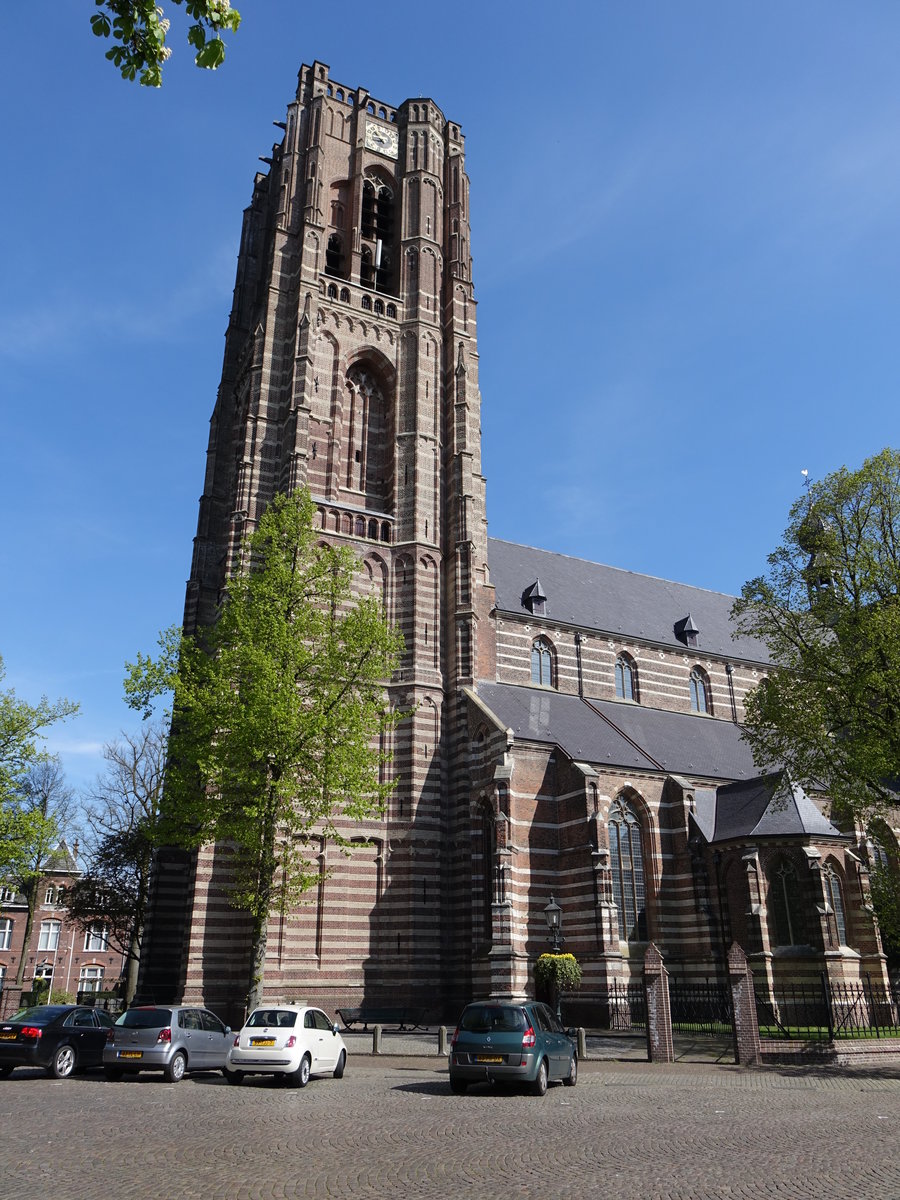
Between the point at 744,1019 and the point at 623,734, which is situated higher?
the point at 623,734

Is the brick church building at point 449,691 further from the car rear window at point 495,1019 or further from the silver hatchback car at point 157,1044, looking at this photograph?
the car rear window at point 495,1019

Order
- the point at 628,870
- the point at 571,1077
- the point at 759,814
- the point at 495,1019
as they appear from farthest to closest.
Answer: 1. the point at 628,870
2. the point at 759,814
3. the point at 571,1077
4. the point at 495,1019

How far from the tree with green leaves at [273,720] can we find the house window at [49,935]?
1510 inches

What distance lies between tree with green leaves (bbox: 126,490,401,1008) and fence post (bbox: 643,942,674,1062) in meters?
8.31

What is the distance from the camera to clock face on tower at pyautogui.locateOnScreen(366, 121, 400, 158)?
44.1 m

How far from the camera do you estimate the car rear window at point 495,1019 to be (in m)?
15.3

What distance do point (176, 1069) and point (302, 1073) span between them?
2575 mm

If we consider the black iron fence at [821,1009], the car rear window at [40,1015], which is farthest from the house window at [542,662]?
the car rear window at [40,1015]

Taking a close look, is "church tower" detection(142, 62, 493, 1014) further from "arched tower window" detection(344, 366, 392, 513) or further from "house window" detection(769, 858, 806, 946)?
"house window" detection(769, 858, 806, 946)

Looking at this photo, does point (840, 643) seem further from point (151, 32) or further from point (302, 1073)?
point (151, 32)

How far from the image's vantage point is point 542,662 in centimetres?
3900

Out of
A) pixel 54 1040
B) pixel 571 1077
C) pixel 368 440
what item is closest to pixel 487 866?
pixel 571 1077

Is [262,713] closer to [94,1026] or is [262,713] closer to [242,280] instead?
[94,1026]

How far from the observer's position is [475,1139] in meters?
10.8
